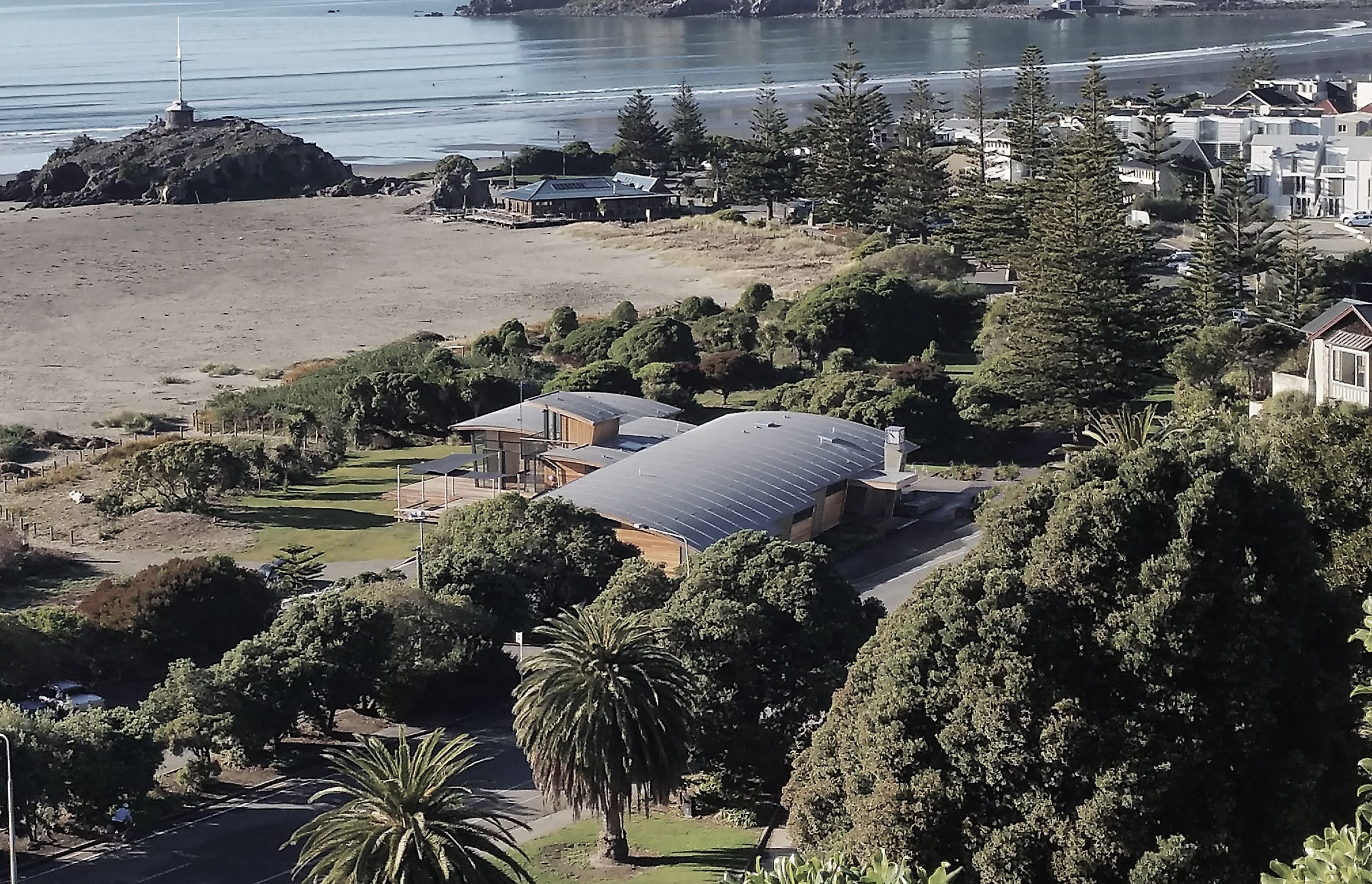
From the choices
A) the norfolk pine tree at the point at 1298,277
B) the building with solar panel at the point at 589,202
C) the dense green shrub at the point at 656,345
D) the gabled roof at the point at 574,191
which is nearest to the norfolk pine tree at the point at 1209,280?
the norfolk pine tree at the point at 1298,277

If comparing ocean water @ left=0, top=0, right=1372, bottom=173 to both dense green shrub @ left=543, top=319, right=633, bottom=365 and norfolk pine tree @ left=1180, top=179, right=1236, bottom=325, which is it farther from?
norfolk pine tree @ left=1180, top=179, right=1236, bottom=325

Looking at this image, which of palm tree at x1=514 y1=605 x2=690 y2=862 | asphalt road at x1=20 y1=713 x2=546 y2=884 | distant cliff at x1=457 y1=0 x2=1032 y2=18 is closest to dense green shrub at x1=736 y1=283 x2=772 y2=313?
asphalt road at x1=20 y1=713 x2=546 y2=884

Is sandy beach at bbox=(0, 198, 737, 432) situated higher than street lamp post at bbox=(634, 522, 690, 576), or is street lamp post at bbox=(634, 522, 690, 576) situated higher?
sandy beach at bbox=(0, 198, 737, 432)

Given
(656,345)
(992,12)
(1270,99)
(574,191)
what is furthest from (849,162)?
(992,12)

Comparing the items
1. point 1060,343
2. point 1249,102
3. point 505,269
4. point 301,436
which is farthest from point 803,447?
point 1249,102

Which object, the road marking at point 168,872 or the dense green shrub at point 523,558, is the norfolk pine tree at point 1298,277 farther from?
the road marking at point 168,872

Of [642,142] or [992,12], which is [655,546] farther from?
[992,12]
